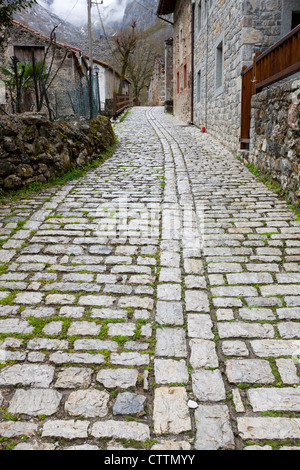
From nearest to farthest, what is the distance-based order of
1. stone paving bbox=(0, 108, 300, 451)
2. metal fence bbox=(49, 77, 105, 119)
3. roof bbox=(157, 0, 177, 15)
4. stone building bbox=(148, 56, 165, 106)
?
1. stone paving bbox=(0, 108, 300, 451)
2. metal fence bbox=(49, 77, 105, 119)
3. roof bbox=(157, 0, 177, 15)
4. stone building bbox=(148, 56, 165, 106)

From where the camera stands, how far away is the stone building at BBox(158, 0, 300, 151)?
827 cm

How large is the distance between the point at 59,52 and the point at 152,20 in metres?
104

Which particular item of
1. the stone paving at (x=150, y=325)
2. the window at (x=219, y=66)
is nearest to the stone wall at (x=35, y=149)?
the stone paving at (x=150, y=325)

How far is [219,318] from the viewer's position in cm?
309

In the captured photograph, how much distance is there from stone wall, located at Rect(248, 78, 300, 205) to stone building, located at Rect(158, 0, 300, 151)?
1.66m

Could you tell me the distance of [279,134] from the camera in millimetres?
6031

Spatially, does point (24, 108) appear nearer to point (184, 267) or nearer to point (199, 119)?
point (184, 267)

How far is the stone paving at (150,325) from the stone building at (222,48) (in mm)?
4313

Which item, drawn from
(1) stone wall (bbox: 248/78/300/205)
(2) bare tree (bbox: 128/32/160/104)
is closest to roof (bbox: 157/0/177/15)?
(1) stone wall (bbox: 248/78/300/205)

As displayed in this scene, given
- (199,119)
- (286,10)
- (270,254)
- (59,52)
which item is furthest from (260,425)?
(59,52)

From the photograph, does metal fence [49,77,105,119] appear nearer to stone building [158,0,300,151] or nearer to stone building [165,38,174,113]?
stone building [158,0,300,151]

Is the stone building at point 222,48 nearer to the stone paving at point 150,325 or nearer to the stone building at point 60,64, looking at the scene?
the stone building at point 60,64

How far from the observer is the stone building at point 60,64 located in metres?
8.76

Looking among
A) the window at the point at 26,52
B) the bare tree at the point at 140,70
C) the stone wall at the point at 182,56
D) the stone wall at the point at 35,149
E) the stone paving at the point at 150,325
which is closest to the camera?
the stone paving at the point at 150,325
